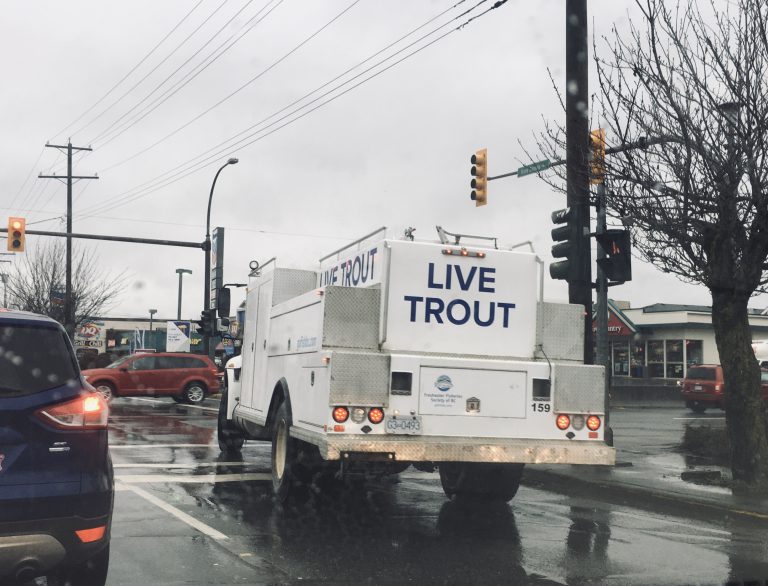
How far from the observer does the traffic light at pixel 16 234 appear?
27172 mm

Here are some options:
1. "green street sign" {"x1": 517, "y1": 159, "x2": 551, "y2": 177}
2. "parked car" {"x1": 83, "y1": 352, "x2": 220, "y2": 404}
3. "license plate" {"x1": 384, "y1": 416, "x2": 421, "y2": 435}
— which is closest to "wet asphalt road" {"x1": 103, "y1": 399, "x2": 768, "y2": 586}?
"license plate" {"x1": 384, "y1": 416, "x2": 421, "y2": 435}

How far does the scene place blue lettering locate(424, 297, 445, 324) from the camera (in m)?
8.42

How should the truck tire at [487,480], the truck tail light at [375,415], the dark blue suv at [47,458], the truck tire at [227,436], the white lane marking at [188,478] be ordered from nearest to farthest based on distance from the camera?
the dark blue suv at [47,458] < the truck tail light at [375,415] < the truck tire at [487,480] < the white lane marking at [188,478] < the truck tire at [227,436]

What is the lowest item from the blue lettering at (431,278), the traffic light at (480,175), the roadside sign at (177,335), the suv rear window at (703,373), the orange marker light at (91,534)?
the orange marker light at (91,534)

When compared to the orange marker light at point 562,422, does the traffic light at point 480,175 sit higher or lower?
higher

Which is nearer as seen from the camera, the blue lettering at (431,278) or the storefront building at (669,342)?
the blue lettering at (431,278)

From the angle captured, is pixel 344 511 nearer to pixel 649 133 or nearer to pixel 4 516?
pixel 4 516

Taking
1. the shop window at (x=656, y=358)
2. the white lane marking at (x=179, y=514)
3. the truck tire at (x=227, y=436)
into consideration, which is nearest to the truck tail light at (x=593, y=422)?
the white lane marking at (x=179, y=514)

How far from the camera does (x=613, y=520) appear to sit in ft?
28.8

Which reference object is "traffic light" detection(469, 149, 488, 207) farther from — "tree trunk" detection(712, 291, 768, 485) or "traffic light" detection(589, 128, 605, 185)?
"tree trunk" detection(712, 291, 768, 485)

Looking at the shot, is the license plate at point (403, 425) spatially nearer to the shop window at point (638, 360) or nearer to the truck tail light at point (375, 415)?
the truck tail light at point (375, 415)

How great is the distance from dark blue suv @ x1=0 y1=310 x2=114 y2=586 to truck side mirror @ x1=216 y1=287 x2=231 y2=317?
29.0 ft

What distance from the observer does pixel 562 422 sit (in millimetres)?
8461

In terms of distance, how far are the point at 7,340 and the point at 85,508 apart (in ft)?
3.28
